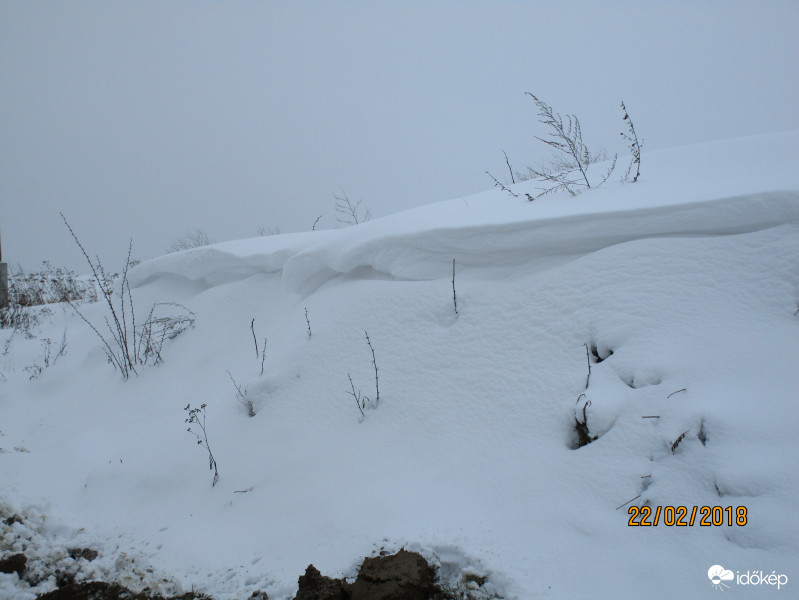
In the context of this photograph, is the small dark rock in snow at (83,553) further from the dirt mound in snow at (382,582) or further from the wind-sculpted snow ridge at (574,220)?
the wind-sculpted snow ridge at (574,220)

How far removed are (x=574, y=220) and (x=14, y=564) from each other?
299 centimetres

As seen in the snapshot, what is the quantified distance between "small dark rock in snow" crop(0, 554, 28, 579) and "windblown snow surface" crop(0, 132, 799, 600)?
0.19ft

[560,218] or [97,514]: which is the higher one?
[560,218]

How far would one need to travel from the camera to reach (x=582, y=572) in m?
1.41

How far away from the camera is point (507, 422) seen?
197cm

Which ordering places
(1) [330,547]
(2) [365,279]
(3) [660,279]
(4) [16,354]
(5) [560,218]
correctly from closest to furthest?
(1) [330,547] → (3) [660,279] → (5) [560,218] → (2) [365,279] → (4) [16,354]

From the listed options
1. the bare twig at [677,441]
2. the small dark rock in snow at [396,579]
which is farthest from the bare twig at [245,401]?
the bare twig at [677,441]

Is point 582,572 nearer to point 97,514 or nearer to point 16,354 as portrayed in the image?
point 97,514

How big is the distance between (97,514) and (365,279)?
6.75ft

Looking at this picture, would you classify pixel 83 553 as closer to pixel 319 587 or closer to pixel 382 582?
pixel 319 587

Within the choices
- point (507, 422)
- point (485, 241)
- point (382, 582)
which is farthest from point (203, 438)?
point (485, 241)

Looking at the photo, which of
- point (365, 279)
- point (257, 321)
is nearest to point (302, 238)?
point (257, 321)

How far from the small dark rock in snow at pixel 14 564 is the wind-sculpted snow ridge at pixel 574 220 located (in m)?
2.29

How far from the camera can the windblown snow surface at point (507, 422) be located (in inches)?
57.9
